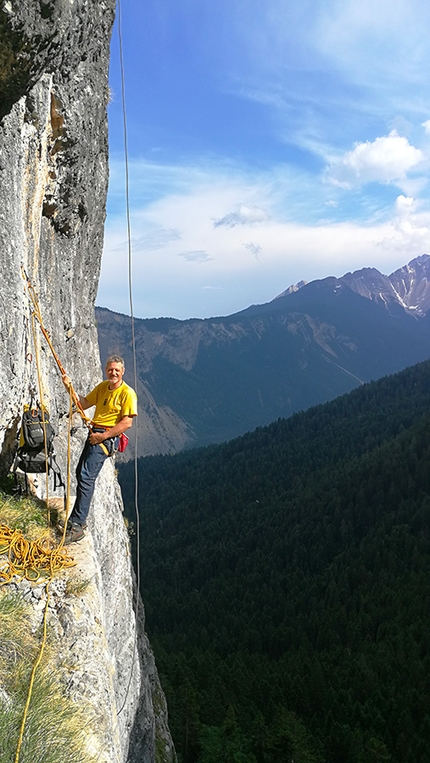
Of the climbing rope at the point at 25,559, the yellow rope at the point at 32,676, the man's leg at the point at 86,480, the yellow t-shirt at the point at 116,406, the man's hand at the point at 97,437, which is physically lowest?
the yellow rope at the point at 32,676

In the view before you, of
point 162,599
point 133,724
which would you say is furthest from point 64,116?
point 162,599

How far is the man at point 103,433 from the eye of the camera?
8.59m

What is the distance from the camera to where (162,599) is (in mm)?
84062

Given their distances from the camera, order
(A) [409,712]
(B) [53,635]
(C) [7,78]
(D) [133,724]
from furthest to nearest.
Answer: (A) [409,712] < (D) [133,724] < (C) [7,78] < (B) [53,635]

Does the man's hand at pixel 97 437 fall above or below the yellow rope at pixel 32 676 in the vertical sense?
above

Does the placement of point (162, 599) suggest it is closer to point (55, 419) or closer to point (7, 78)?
point (55, 419)

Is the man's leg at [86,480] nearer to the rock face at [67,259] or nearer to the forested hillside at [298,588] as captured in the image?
the rock face at [67,259]

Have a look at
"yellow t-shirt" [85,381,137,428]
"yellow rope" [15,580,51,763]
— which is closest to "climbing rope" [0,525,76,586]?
"yellow rope" [15,580,51,763]

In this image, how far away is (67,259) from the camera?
12.4 m

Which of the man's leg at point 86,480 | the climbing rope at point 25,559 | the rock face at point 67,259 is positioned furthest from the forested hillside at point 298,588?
the climbing rope at point 25,559

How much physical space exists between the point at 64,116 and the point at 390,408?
167 m

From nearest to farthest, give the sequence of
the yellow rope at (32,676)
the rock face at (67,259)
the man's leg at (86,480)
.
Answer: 1. the yellow rope at (32,676)
2. the rock face at (67,259)
3. the man's leg at (86,480)

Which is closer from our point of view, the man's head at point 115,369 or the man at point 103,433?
the man at point 103,433

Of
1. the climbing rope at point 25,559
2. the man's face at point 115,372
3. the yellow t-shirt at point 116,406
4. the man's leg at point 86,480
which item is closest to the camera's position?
the climbing rope at point 25,559
